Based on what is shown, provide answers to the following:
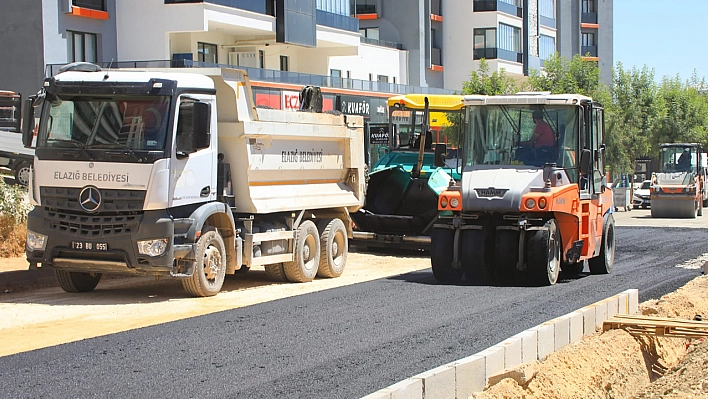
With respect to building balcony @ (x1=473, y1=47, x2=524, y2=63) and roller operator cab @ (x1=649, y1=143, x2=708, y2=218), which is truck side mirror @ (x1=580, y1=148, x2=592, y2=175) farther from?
building balcony @ (x1=473, y1=47, x2=524, y2=63)

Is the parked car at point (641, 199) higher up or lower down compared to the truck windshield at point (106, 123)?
lower down

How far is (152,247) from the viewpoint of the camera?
→ 1266cm

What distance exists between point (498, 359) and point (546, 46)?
206ft

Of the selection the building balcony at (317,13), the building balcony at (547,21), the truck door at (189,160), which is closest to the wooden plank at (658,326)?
the truck door at (189,160)

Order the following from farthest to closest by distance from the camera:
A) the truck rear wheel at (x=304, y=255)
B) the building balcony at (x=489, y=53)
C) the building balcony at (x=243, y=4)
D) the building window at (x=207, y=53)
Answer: the building balcony at (x=489, y=53) < the building window at (x=207, y=53) < the building balcony at (x=243, y=4) < the truck rear wheel at (x=304, y=255)

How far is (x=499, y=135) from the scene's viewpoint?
50.9 feet

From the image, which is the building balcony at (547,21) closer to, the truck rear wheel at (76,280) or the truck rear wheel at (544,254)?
the truck rear wheel at (544,254)

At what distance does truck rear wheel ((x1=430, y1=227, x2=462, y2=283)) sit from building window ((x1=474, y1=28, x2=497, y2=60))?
44.2 metres

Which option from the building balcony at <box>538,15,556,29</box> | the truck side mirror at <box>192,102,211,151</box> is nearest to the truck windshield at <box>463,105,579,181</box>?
the truck side mirror at <box>192,102,211,151</box>

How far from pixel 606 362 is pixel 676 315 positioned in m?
3.06

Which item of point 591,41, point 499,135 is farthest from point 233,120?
point 591,41

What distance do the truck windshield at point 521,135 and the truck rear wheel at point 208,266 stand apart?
4.29 m

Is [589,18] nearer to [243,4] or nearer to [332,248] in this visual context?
[243,4]

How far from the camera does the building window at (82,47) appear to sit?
33.1 meters
